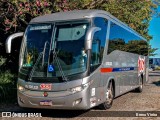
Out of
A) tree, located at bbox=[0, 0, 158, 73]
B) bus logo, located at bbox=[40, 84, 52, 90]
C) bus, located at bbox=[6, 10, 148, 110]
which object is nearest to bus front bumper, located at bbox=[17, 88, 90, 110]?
bus, located at bbox=[6, 10, 148, 110]


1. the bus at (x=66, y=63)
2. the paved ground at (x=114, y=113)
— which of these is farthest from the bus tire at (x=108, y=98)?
the paved ground at (x=114, y=113)

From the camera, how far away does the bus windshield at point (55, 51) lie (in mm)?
8391

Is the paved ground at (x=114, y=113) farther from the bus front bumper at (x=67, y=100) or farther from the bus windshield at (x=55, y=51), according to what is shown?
the bus windshield at (x=55, y=51)

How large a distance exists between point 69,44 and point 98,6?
8732 millimetres

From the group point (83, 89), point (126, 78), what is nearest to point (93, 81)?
point (83, 89)

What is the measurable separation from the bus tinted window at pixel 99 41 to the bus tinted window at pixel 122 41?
2.29 feet

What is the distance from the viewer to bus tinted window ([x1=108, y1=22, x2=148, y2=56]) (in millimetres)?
10609

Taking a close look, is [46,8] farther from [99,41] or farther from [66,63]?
[66,63]

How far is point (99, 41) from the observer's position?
364 inches

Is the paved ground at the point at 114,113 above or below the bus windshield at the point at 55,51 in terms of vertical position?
below

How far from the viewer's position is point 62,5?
45.4ft

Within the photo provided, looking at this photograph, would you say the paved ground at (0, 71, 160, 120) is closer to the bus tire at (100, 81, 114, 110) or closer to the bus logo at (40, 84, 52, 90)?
the bus tire at (100, 81, 114, 110)

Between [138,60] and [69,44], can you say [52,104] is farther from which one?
[138,60]

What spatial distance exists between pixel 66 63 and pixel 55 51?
0.50m
